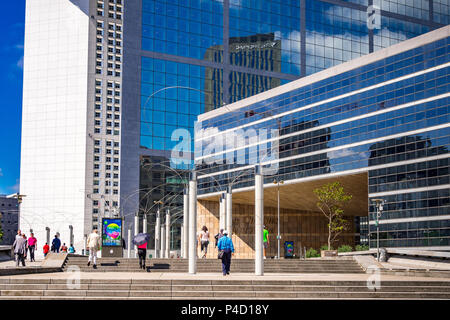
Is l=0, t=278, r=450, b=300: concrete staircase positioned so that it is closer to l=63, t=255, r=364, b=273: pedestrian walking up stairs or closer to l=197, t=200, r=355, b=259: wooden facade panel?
l=63, t=255, r=364, b=273: pedestrian walking up stairs

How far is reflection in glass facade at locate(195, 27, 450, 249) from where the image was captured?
55.7 meters

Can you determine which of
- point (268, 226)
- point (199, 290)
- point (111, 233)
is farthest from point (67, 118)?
point (199, 290)

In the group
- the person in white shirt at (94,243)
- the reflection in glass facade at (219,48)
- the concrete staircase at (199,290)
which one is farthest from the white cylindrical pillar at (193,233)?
the reflection in glass facade at (219,48)

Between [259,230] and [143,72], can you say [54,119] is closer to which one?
[143,72]

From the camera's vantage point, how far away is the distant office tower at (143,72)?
110625 millimetres

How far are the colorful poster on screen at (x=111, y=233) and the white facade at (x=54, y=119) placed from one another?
281 feet

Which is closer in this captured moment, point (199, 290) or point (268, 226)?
point (199, 290)

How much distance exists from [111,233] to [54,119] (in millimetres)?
95636

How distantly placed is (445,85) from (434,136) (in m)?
4.45

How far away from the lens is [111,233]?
3878 centimetres

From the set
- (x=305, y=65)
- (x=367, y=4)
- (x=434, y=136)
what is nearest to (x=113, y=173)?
(x=305, y=65)

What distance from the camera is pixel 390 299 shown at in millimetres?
19469

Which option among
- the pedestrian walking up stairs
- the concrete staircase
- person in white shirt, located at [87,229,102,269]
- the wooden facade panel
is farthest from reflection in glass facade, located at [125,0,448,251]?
the concrete staircase
